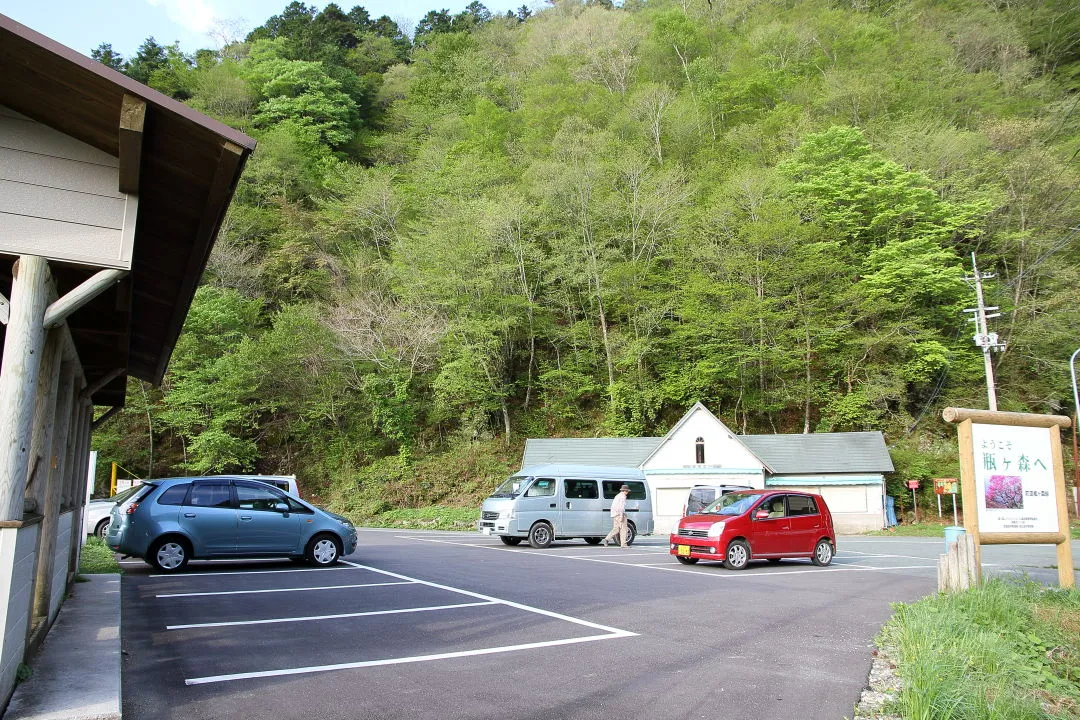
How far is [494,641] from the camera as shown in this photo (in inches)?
273

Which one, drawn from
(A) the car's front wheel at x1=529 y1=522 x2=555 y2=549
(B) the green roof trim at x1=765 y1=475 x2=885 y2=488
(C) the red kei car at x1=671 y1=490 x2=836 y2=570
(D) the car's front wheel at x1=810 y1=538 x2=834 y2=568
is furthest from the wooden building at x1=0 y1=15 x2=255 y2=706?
(B) the green roof trim at x1=765 y1=475 x2=885 y2=488

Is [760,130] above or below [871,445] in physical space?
above

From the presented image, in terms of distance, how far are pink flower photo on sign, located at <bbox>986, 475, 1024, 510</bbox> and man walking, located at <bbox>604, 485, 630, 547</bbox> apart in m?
10.8

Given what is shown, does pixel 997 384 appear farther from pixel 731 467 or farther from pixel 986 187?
pixel 731 467

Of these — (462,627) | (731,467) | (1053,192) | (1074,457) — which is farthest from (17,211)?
(1053,192)

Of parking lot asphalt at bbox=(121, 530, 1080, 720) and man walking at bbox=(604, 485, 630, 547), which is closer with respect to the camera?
parking lot asphalt at bbox=(121, 530, 1080, 720)

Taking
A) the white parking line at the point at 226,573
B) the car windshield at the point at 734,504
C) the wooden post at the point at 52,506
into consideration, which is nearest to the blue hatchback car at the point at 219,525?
the white parking line at the point at 226,573

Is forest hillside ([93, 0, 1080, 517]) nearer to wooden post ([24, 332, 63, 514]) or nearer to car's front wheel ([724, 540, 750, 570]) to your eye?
car's front wheel ([724, 540, 750, 570])

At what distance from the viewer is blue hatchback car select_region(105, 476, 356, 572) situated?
11719mm

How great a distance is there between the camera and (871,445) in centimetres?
3184

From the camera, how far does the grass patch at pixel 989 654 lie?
14.4ft

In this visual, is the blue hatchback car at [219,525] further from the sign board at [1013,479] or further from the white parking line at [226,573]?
the sign board at [1013,479]

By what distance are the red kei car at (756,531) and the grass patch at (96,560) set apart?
10.8 metres

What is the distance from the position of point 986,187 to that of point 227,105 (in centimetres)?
5036
